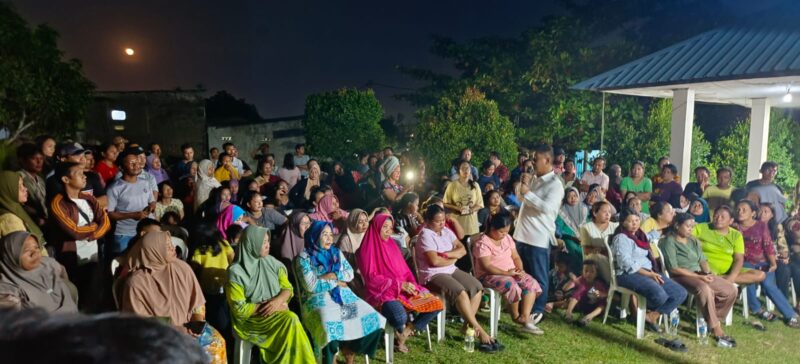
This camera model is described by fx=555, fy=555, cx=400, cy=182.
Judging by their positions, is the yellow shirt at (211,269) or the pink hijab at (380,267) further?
the pink hijab at (380,267)

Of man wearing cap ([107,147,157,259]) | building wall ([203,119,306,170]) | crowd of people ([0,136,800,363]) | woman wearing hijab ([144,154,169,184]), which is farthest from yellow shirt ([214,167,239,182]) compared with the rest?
building wall ([203,119,306,170])

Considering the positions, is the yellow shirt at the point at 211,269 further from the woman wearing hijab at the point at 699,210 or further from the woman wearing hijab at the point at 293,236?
the woman wearing hijab at the point at 699,210

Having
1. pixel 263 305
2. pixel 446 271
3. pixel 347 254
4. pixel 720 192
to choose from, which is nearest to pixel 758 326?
pixel 720 192

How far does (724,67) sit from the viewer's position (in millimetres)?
7758

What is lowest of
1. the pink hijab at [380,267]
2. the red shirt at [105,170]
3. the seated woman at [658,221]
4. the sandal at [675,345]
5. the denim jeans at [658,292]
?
the sandal at [675,345]

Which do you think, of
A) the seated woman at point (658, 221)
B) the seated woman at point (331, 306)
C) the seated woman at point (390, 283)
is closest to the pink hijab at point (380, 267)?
the seated woman at point (390, 283)

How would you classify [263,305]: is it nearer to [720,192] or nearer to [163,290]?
[163,290]

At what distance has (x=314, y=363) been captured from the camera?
384 cm

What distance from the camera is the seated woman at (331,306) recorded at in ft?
13.4

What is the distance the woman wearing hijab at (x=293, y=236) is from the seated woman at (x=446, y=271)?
107cm

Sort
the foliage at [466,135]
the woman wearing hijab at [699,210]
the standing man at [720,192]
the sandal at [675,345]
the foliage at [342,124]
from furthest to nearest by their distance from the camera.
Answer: the foliage at [342,124] < the foliage at [466,135] < the standing man at [720,192] < the woman wearing hijab at [699,210] < the sandal at [675,345]

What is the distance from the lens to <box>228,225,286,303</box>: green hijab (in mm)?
4047

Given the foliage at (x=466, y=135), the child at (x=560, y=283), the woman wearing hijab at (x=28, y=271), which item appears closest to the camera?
the woman wearing hijab at (x=28, y=271)

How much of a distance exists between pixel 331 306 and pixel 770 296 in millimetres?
4638
